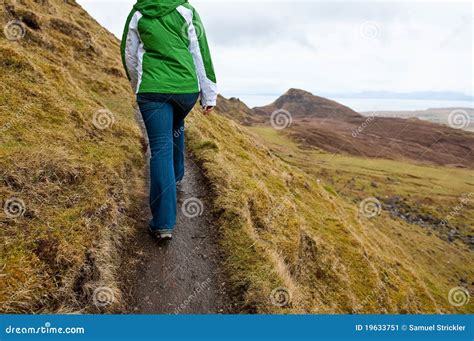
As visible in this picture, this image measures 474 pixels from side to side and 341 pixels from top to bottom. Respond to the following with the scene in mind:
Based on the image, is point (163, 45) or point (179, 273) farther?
point (179, 273)

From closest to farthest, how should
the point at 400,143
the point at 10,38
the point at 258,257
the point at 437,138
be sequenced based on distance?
the point at 258,257
the point at 10,38
the point at 400,143
the point at 437,138

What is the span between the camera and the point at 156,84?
6.69 metres

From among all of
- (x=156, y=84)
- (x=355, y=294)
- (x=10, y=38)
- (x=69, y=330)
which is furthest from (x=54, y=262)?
(x=10, y=38)

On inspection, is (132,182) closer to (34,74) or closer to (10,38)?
(34,74)

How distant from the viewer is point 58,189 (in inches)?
297

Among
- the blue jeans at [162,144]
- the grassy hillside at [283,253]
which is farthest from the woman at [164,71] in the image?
the grassy hillside at [283,253]

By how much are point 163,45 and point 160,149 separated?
5.89 feet

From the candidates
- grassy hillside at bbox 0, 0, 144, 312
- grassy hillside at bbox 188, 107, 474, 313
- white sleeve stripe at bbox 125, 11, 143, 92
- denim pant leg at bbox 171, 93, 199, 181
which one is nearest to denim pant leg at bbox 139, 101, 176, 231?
denim pant leg at bbox 171, 93, 199, 181

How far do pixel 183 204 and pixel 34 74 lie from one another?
23.8ft

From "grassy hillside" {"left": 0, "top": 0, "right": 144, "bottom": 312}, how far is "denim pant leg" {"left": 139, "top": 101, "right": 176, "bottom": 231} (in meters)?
1.12

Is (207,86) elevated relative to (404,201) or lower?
elevated

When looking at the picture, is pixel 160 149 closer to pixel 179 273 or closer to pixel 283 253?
pixel 179 273

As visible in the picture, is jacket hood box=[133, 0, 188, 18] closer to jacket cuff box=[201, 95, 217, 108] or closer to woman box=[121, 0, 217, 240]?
woman box=[121, 0, 217, 240]

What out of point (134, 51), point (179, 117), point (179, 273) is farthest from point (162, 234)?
point (134, 51)
